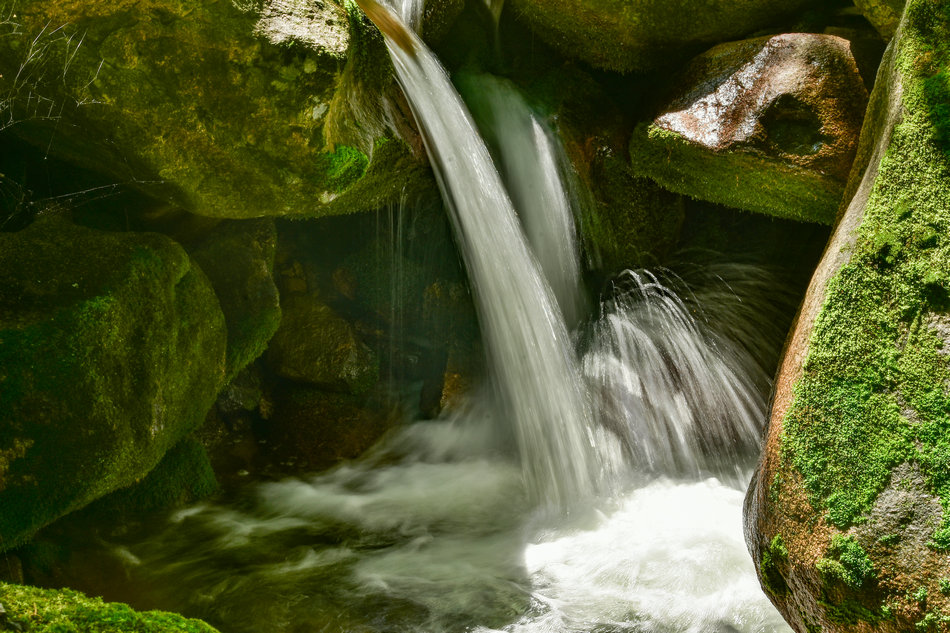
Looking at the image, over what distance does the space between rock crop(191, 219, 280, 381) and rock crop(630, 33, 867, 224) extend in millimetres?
3283

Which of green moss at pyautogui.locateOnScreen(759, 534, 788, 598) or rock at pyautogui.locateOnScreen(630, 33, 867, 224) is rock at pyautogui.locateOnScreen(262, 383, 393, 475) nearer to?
rock at pyautogui.locateOnScreen(630, 33, 867, 224)

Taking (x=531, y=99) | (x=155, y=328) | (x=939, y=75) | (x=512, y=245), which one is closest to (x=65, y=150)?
(x=155, y=328)

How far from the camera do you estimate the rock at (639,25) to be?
5559 millimetres

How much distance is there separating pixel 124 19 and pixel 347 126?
4.44ft

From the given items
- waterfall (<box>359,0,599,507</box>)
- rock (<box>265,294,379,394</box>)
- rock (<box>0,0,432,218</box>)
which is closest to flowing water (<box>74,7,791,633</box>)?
waterfall (<box>359,0,599,507</box>)

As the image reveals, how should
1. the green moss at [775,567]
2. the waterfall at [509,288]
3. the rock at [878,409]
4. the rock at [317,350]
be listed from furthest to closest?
the rock at [317,350]
the waterfall at [509,288]
the green moss at [775,567]
the rock at [878,409]

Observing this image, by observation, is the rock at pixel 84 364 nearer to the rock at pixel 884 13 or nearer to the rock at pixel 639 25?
the rock at pixel 639 25

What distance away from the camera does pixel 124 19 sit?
3.52 metres

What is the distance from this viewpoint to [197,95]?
3.71m

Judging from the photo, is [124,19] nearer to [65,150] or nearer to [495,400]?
[65,150]

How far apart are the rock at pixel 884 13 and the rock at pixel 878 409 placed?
42.7 inches

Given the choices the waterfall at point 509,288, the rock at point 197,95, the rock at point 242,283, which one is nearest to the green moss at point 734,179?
the waterfall at point 509,288

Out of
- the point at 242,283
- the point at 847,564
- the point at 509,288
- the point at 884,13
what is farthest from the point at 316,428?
the point at 884,13

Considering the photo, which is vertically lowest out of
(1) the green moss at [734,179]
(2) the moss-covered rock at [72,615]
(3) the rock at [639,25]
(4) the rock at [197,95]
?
(2) the moss-covered rock at [72,615]
